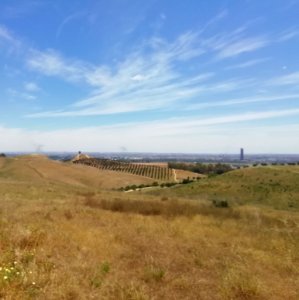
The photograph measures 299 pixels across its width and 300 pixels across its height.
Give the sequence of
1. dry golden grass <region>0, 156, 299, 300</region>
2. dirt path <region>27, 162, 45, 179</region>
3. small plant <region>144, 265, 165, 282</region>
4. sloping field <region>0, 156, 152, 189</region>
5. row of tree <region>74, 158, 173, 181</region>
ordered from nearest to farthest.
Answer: dry golden grass <region>0, 156, 299, 300</region> → small plant <region>144, 265, 165, 282</region> → sloping field <region>0, 156, 152, 189</region> → dirt path <region>27, 162, 45, 179</region> → row of tree <region>74, 158, 173, 181</region>

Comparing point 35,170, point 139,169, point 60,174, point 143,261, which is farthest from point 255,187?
point 139,169

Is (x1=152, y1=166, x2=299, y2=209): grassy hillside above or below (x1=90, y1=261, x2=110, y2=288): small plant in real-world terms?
below

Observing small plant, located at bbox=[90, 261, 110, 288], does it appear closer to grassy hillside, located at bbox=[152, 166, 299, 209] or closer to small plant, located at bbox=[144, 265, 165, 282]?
small plant, located at bbox=[144, 265, 165, 282]

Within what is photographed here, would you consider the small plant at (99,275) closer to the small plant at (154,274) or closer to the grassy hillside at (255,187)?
the small plant at (154,274)

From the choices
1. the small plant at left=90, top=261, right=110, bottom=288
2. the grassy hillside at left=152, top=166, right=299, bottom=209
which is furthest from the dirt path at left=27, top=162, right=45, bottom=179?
the small plant at left=90, top=261, right=110, bottom=288

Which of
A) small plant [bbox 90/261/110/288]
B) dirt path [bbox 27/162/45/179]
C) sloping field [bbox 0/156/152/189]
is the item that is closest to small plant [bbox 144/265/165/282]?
small plant [bbox 90/261/110/288]

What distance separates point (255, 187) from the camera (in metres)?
61.7

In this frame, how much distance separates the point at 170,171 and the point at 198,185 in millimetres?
56221

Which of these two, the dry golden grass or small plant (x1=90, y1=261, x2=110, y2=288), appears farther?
small plant (x1=90, y1=261, x2=110, y2=288)

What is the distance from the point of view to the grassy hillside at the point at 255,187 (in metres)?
53.0

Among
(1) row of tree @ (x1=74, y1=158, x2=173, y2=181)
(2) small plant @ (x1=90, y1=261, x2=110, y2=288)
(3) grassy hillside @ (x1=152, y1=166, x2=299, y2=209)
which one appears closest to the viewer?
(2) small plant @ (x1=90, y1=261, x2=110, y2=288)

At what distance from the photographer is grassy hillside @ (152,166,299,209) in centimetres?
5300

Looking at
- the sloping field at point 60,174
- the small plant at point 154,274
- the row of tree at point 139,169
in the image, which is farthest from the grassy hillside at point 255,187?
the small plant at point 154,274

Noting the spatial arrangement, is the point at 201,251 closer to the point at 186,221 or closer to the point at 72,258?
the point at 72,258
